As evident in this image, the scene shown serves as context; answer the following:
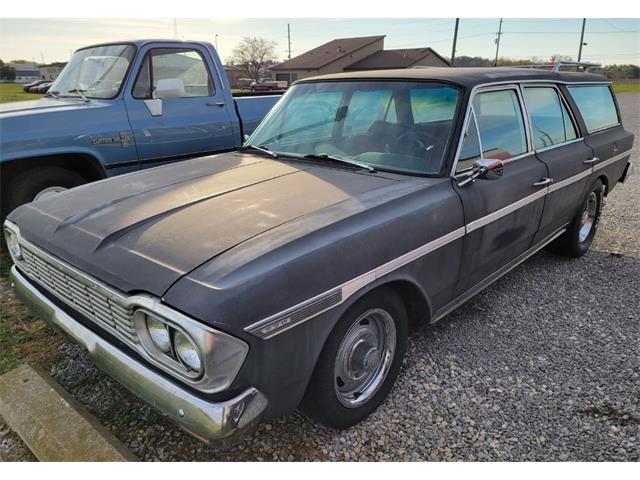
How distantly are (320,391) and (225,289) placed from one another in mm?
771

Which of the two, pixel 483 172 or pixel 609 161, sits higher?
pixel 483 172

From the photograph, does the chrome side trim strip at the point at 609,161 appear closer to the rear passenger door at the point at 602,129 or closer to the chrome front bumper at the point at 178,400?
the rear passenger door at the point at 602,129

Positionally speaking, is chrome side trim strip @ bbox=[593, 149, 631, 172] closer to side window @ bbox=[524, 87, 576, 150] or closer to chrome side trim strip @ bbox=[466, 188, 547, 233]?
side window @ bbox=[524, 87, 576, 150]

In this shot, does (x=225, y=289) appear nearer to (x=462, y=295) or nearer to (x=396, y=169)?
(x=396, y=169)

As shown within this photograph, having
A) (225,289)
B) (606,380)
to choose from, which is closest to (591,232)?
(606,380)

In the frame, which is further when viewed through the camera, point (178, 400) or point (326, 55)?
point (326, 55)

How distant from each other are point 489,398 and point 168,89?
4125 millimetres

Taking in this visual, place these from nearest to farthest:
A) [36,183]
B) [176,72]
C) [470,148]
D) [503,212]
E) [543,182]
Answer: [470,148]
[503,212]
[543,182]
[36,183]
[176,72]

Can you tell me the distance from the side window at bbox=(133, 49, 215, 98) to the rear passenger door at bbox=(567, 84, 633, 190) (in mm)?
3806

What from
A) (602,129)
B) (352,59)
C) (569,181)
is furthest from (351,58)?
(569,181)

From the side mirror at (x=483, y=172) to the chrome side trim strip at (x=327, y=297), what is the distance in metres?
0.43

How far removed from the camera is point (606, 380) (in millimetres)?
2855

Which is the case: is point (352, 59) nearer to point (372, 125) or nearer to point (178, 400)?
point (372, 125)

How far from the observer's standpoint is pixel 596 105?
4.77m
